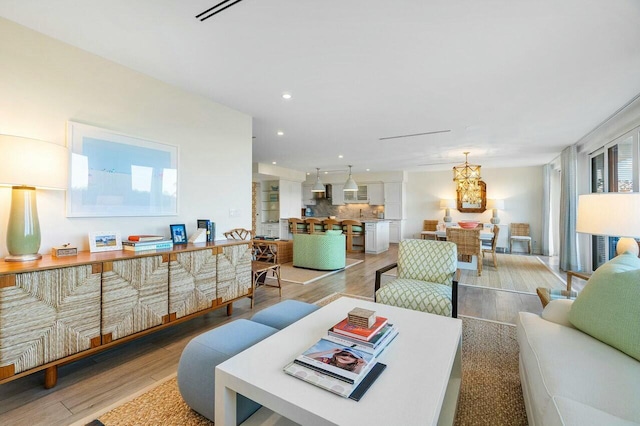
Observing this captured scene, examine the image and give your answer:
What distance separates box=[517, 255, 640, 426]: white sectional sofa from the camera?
110cm

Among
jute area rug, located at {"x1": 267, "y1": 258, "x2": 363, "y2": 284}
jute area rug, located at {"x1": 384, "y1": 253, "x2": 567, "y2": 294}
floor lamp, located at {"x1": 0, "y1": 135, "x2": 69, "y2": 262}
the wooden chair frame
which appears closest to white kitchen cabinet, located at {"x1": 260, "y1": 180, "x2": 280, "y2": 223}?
jute area rug, located at {"x1": 267, "y1": 258, "x2": 363, "y2": 284}

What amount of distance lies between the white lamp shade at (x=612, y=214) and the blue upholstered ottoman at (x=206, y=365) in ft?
9.12

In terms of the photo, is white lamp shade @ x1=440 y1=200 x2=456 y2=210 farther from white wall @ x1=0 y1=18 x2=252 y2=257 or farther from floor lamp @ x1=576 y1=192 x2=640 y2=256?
white wall @ x1=0 y1=18 x2=252 y2=257

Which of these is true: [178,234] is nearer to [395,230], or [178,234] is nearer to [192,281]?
[192,281]

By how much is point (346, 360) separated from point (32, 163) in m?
2.37

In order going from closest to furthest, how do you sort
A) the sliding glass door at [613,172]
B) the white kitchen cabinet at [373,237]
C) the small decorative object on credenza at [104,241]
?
the small decorative object on credenza at [104,241] → the sliding glass door at [613,172] → the white kitchen cabinet at [373,237]

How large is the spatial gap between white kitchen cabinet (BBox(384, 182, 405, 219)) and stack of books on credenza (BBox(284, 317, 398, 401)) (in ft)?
27.8

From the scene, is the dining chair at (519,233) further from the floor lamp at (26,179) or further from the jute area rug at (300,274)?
the floor lamp at (26,179)

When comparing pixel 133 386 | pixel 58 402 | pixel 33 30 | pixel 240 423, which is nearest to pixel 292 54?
pixel 33 30

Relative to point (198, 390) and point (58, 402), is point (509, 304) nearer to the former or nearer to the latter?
point (198, 390)

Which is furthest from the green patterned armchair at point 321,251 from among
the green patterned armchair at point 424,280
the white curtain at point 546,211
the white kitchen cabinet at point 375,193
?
the white curtain at point 546,211

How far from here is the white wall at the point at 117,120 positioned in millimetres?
2115

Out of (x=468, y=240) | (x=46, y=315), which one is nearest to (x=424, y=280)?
(x=468, y=240)

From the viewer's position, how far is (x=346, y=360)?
1.31m
